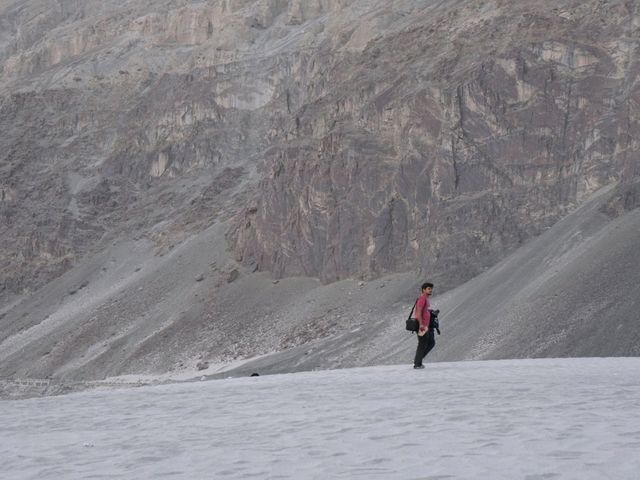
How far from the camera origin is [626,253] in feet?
100

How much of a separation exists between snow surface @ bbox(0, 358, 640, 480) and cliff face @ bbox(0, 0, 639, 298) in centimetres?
3262

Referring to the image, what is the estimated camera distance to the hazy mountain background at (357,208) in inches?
1471

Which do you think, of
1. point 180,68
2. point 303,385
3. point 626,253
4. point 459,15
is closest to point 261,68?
point 180,68

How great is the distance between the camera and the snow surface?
6.86 meters

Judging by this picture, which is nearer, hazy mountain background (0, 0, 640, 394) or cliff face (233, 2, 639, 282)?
hazy mountain background (0, 0, 640, 394)

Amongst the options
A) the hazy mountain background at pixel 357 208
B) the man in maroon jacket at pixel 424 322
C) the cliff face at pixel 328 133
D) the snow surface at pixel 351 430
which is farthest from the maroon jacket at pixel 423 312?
the cliff face at pixel 328 133

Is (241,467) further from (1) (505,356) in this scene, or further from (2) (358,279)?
(2) (358,279)

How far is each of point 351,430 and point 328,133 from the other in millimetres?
49391

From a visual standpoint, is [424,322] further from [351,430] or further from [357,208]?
[357,208]

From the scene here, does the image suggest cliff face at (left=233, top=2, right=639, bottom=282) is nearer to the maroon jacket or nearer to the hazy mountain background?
the hazy mountain background

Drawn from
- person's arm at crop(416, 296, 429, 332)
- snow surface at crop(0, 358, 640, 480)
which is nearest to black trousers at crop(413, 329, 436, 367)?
person's arm at crop(416, 296, 429, 332)

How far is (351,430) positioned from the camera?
8.54 meters

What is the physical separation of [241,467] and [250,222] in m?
52.2

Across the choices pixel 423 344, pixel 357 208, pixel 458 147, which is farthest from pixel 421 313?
pixel 357 208
